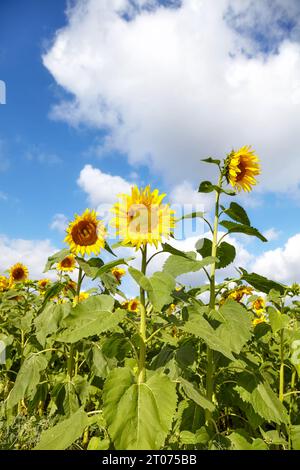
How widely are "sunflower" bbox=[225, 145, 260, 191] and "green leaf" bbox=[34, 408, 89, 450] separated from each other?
72.4 inches

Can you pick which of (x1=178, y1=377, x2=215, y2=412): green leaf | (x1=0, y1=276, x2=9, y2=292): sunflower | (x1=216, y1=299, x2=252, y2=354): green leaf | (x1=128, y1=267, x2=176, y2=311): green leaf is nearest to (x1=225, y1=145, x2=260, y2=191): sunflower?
(x1=216, y1=299, x2=252, y2=354): green leaf

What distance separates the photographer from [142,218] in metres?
2.24

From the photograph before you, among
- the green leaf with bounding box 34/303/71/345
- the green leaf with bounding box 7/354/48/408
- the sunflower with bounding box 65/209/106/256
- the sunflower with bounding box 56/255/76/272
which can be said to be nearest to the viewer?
the green leaf with bounding box 7/354/48/408

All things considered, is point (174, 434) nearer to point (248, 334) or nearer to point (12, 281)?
point (248, 334)

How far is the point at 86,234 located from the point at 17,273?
4.21 m

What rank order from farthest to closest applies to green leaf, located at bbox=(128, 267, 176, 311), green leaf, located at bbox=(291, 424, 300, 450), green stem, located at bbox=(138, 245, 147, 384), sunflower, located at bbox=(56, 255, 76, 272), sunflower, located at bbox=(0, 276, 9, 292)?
1. sunflower, located at bbox=(0, 276, 9, 292)
2. sunflower, located at bbox=(56, 255, 76, 272)
3. green leaf, located at bbox=(291, 424, 300, 450)
4. green stem, located at bbox=(138, 245, 147, 384)
5. green leaf, located at bbox=(128, 267, 176, 311)

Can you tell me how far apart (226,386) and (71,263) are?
216cm

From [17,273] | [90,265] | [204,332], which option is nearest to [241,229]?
[204,332]

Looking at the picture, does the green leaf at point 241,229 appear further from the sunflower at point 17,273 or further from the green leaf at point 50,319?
the sunflower at point 17,273

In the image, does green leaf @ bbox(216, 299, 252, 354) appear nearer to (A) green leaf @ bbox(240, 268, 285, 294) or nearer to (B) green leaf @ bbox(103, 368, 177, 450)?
(A) green leaf @ bbox(240, 268, 285, 294)

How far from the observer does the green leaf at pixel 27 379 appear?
110 inches

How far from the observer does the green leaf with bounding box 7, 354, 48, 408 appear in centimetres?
279

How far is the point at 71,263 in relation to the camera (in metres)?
4.47

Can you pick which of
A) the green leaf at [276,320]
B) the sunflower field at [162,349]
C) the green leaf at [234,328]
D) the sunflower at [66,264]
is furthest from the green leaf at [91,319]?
the sunflower at [66,264]
